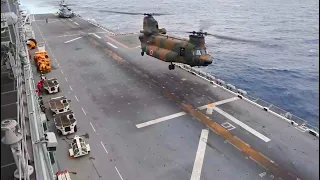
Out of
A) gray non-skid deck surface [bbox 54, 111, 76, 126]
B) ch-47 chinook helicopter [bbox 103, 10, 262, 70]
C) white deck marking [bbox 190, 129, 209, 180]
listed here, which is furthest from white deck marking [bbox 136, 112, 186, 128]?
ch-47 chinook helicopter [bbox 103, 10, 262, 70]

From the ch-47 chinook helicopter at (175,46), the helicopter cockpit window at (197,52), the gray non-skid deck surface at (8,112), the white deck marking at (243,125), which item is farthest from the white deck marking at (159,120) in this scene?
the gray non-skid deck surface at (8,112)

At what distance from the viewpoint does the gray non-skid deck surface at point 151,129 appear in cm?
1914

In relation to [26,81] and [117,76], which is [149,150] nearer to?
[26,81]

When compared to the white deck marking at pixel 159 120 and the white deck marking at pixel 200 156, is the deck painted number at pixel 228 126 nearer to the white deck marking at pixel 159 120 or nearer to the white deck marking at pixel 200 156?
the white deck marking at pixel 200 156

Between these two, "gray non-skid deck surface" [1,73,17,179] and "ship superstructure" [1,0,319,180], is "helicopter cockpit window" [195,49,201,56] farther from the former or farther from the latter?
"gray non-skid deck surface" [1,73,17,179]

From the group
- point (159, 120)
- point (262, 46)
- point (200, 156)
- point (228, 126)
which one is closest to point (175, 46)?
point (159, 120)

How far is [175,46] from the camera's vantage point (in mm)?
32875

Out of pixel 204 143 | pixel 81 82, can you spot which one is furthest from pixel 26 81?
pixel 81 82

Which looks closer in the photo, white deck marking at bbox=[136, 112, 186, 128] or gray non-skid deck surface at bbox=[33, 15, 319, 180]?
gray non-skid deck surface at bbox=[33, 15, 319, 180]

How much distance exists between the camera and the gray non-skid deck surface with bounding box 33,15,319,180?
19141mm

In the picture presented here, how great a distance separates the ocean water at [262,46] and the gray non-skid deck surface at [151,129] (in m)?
5.57

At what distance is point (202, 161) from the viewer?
1994 cm

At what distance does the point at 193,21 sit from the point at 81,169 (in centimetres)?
7080

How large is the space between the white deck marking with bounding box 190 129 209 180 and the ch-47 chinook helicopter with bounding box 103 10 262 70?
10.1 metres
